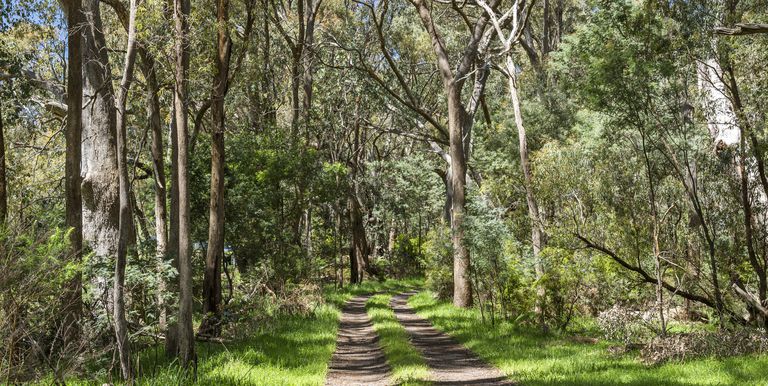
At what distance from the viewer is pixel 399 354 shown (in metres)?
11.0

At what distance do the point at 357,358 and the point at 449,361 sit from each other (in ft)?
5.37

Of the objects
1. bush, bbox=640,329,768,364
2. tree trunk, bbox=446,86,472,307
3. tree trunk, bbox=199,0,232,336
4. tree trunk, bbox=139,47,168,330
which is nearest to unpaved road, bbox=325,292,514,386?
tree trunk, bbox=446,86,472,307

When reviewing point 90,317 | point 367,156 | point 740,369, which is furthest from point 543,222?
point 367,156

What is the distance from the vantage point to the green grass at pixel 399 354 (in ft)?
29.5

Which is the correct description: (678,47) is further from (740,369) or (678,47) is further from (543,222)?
(740,369)

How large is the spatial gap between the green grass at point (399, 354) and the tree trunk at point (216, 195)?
333 cm

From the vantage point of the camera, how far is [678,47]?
1234cm

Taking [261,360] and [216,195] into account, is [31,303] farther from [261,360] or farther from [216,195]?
[216,195]

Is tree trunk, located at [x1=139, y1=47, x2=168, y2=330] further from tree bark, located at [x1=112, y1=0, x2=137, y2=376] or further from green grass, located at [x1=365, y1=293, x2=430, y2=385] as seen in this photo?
green grass, located at [x1=365, y1=293, x2=430, y2=385]

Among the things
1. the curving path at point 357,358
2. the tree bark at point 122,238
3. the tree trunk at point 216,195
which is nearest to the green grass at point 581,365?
the curving path at point 357,358

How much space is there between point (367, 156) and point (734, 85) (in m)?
32.7

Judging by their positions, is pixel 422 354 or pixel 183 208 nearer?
pixel 183 208

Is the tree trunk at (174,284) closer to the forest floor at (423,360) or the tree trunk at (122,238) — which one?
the forest floor at (423,360)

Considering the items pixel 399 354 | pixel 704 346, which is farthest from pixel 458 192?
pixel 704 346
